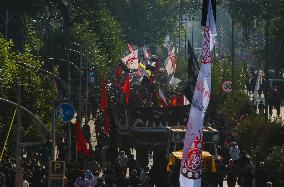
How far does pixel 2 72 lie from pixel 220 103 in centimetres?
1427

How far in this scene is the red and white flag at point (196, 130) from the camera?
15859mm

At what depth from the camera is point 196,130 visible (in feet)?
52.3

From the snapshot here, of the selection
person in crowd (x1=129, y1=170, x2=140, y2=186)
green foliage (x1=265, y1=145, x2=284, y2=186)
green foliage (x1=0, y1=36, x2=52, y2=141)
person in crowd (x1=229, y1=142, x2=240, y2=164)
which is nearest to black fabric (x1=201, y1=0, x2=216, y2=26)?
green foliage (x1=265, y1=145, x2=284, y2=186)

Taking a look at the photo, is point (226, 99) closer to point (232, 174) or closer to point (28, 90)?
point (28, 90)

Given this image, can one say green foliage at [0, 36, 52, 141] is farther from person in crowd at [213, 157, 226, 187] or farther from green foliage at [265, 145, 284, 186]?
green foliage at [265, 145, 284, 186]

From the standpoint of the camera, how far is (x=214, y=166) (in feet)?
90.4

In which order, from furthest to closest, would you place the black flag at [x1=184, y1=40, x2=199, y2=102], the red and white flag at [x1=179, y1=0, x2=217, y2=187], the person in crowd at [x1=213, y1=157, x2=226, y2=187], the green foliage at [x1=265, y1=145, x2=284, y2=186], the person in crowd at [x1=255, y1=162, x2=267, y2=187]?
1. the person in crowd at [x1=213, y1=157, x2=226, y2=187]
2. the person in crowd at [x1=255, y1=162, x2=267, y2=187]
3. the green foliage at [x1=265, y1=145, x2=284, y2=186]
4. the black flag at [x1=184, y1=40, x2=199, y2=102]
5. the red and white flag at [x1=179, y1=0, x2=217, y2=187]

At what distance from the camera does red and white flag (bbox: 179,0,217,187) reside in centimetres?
1586

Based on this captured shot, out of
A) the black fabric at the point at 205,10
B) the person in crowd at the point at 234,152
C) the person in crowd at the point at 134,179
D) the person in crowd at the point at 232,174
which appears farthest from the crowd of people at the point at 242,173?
the black fabric at the point at 205,10

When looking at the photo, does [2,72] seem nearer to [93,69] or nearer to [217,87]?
[217,87]

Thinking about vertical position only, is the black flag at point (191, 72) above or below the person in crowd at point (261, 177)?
above

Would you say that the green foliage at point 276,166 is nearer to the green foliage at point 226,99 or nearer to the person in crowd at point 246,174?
the person in crowd at point 246,174

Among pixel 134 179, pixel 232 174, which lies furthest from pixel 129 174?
A: pixel 232 174

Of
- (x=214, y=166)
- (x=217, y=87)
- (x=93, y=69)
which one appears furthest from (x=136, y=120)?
(x=93, y=69)
